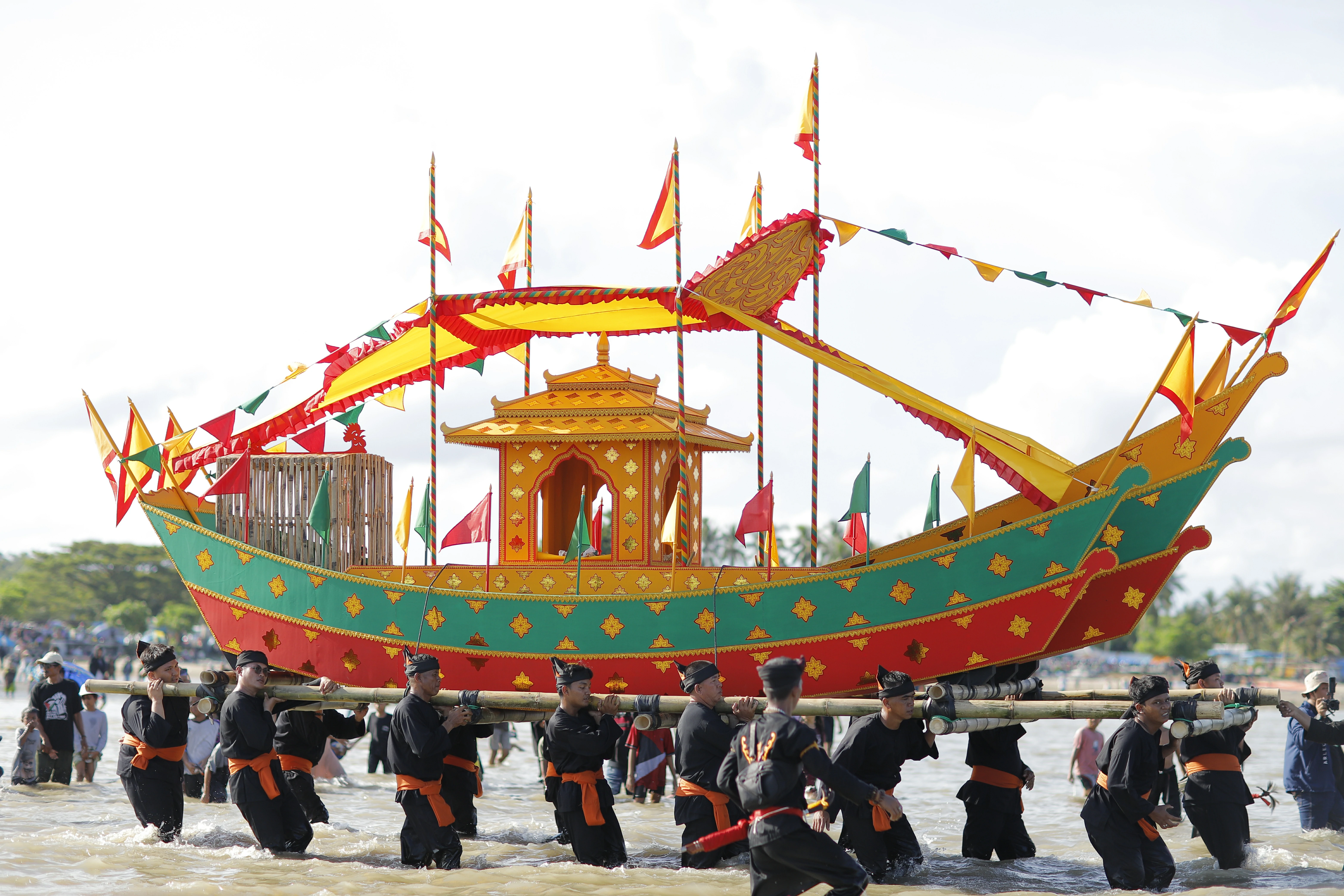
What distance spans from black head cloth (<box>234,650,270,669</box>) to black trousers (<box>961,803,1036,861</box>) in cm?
587

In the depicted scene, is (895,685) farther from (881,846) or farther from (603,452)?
(603,452)

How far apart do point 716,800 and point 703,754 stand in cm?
38

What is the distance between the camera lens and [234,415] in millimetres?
12984

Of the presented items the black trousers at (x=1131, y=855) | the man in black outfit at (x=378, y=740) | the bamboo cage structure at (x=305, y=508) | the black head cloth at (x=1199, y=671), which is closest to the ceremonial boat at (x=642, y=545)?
the bamboo cage structure at (x=305, y=508)

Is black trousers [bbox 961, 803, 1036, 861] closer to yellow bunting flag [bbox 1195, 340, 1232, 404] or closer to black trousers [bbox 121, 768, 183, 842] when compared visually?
yellow bunting flag [bbox 1195, 340, 1232, 404]

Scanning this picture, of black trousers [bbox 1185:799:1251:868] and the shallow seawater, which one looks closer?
the shallow seawater

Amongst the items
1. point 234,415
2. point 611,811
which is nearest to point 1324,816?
point 611,811

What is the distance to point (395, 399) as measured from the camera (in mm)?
14141

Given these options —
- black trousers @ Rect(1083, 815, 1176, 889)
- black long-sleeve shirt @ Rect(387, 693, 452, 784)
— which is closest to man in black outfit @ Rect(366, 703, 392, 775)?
black long-sleeve shirt @ Rect(387, 693, 452, 784)

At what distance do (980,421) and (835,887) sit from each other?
5.44 meters

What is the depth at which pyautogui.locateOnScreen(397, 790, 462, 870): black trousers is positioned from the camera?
30.5 ft

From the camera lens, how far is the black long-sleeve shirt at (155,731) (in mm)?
9805

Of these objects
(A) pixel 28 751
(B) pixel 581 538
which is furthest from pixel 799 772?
(A) pixel 28 751

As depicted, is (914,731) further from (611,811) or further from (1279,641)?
(1279,641)
